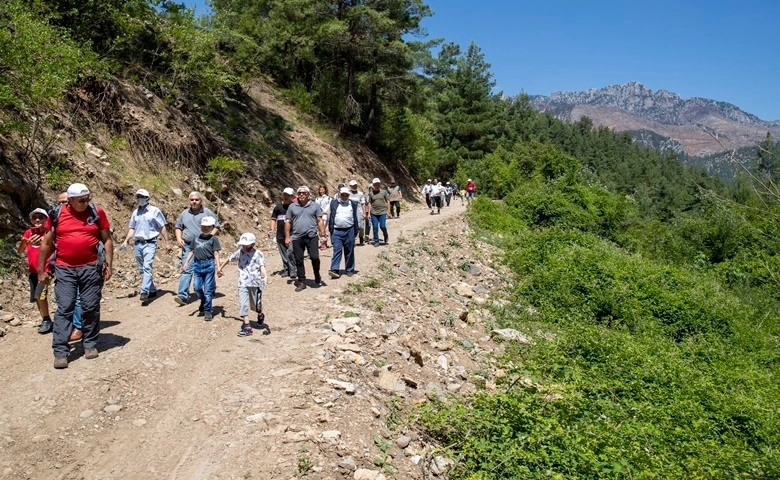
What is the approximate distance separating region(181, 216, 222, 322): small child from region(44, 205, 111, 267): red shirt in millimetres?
1655

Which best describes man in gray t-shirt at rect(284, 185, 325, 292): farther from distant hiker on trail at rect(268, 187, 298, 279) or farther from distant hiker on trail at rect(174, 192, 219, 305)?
distant hiker on trail at rect(174, 192, 219, 305)

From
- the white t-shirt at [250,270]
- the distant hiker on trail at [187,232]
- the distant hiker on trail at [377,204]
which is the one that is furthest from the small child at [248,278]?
the distant hiker on trail at [377,204]

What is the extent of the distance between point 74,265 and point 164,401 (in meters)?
2.04

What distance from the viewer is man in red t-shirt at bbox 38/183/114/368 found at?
5.88 metres

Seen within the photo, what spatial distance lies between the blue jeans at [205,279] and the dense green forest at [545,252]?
383 cm

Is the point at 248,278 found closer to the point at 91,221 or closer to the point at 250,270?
the point at 250,270

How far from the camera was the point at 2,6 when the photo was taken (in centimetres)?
971

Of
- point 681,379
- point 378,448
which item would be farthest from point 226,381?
point 681,379

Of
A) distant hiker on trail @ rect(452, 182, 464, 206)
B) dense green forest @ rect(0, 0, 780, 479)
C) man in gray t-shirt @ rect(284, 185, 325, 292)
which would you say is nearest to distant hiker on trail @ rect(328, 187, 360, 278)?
man in gray t-shirt @ rect(284, 185, 325, 292)

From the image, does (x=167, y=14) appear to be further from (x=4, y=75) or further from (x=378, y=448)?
(x=378, y=448)

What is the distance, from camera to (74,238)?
6.02 m

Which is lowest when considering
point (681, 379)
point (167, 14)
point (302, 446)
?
point (681, 379)

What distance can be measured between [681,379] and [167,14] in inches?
675

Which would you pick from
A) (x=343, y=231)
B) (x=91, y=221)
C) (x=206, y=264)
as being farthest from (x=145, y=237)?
(x=343, y=231)
